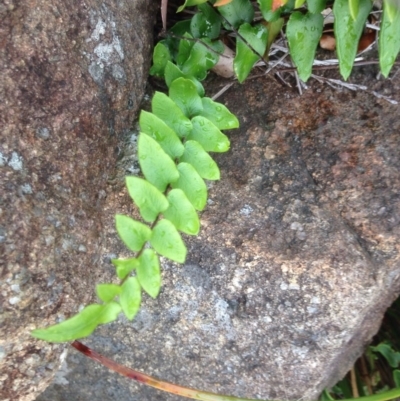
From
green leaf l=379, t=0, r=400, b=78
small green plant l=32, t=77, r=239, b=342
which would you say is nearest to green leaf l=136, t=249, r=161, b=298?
small green plant l=32, t=77, r=239, b=342

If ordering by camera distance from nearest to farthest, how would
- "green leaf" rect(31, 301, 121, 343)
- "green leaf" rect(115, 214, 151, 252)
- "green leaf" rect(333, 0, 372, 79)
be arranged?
"green leaf" rect(31, 301, 121, 343), "green leaf" rect(115, 214, 151, 252), "green leaf" rect(333, 0, 372, 79)

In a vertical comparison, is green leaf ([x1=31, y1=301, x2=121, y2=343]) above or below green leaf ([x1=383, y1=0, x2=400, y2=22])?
below

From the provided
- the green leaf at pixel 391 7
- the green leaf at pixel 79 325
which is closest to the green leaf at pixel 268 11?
the green leaf at pixel 391 7

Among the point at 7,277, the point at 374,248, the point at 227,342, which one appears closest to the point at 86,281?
the point at 7,277

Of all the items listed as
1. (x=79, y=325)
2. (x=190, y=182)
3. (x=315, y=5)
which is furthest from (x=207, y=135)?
(x=79, y=325)

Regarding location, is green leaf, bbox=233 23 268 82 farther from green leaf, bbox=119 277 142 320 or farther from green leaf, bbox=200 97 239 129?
green leaf, bbox=119 277 142 320

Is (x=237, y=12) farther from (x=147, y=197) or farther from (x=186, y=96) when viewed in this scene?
(x=147, y=197)
